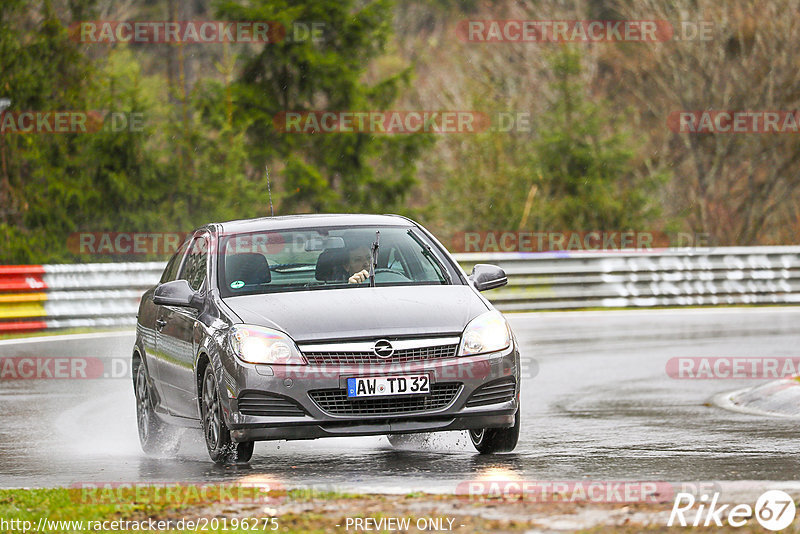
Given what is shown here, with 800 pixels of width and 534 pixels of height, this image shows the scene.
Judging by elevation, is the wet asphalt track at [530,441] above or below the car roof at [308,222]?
below

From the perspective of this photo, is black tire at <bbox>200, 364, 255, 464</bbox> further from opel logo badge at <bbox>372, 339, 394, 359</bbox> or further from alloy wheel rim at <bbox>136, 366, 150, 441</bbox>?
alloy wheel rim at <bbox>136, 366, 150, 441</bbox>

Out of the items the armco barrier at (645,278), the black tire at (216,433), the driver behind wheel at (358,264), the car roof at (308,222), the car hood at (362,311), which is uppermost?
the car roof at (308,222)

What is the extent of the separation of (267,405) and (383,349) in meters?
0.77

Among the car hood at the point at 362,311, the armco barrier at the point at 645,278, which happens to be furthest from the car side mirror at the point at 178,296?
the armco barrier at the point at 645,278

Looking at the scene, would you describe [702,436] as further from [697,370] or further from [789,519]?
[697,370]

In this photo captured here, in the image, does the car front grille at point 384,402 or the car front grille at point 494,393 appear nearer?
the car front grille at point 384,402

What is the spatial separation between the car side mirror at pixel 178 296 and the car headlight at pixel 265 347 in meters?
0.97

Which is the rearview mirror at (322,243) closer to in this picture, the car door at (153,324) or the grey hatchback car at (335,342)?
the grey hatchback car at (335,342)

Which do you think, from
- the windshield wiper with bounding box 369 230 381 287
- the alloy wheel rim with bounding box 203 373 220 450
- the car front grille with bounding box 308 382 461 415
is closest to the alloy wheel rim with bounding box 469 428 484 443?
the car front grille with bounding box 308 382 461 415

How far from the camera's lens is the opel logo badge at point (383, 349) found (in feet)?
30.4

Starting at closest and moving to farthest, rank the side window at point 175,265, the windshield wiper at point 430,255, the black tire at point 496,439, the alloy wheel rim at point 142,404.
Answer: the black tire at point 496,439, the windshield wiper at point 430,255, the alloy wheel rim at point 142,404, the side window at point 175,265

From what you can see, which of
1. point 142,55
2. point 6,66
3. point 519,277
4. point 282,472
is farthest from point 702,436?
point 142,55

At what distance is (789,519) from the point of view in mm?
6992

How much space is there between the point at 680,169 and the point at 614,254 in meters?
13.1
